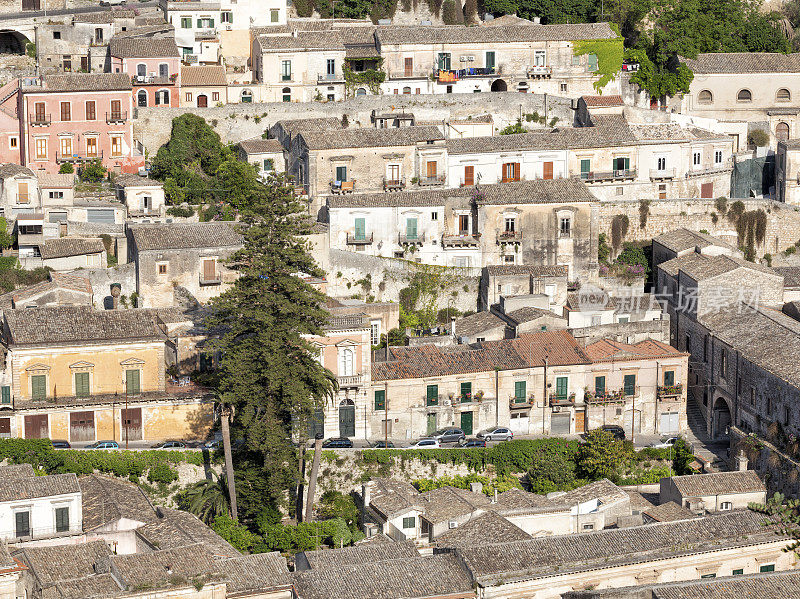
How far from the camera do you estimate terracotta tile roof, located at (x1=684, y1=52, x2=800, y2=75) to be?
3526 inches

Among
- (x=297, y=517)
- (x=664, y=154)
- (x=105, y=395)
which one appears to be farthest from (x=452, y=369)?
(x=664, y=154)

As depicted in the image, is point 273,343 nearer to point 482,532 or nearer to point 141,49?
point 482,532

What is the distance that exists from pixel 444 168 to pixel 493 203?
4.11 meters

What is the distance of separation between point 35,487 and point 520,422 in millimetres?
19088

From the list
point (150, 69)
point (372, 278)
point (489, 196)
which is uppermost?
point (150, 69)

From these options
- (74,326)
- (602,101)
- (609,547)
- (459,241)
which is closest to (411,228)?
(459,241)

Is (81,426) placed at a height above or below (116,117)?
below

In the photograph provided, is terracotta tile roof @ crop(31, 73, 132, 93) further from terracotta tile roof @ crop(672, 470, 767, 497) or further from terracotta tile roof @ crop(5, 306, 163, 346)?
terracotta tile roof @ crop(672, 470, 767, 497)

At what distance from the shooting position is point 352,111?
84.9m

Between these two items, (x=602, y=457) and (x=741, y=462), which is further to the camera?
(x=602, y=457)

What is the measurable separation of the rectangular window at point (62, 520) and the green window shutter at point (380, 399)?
525 inches

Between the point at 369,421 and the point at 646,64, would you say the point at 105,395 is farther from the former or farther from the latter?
the point at 646,64

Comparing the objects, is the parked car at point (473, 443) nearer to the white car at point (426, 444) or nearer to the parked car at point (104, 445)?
the white car at point (426, 444)

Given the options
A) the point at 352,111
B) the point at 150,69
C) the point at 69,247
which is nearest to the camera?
the point at 69,247
